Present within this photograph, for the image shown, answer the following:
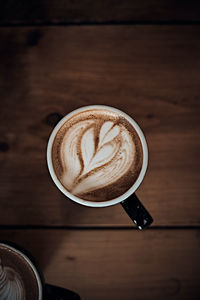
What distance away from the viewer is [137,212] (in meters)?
0.60

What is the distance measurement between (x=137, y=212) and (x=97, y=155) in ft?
0.51

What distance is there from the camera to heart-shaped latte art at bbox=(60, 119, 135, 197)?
0.64 metres

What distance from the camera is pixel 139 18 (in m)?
0.76

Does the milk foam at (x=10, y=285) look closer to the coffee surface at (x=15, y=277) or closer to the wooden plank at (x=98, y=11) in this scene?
the coffee surface at (x=15, y=277)

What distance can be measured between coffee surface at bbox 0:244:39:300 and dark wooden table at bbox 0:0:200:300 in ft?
0.31

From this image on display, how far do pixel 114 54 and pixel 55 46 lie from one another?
0.16 metres

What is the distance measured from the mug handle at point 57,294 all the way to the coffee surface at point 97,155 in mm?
213

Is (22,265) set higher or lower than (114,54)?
lower

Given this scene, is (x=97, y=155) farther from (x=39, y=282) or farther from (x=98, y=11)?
(x=98, y=11)

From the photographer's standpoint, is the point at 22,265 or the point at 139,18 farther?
the point at 139,18

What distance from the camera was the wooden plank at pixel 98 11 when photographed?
75 cm

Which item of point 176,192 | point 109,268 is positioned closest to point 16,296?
point 109,268

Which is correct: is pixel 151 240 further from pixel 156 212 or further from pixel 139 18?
pixel 139 18

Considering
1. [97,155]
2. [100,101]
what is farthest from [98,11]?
[97,155]
